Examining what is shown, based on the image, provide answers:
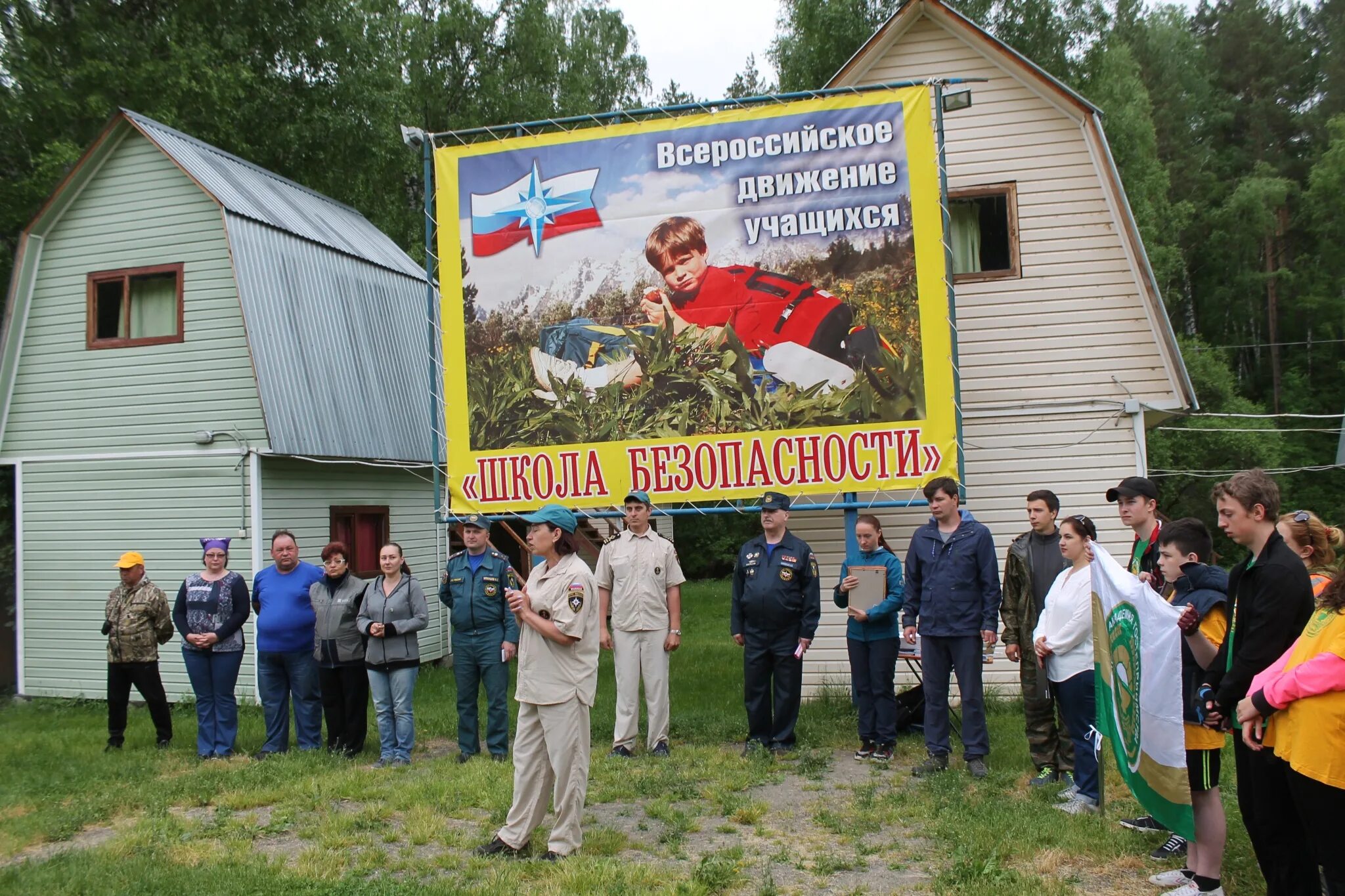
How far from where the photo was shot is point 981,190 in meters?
11.9

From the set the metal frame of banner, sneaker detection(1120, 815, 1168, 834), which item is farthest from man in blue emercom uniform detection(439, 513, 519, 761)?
sneaker detection(1120, 815, 1168, 834)

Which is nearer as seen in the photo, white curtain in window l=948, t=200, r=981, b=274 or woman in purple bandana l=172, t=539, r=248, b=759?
woman in purple bandana l=172, t=539, r=248, b=759

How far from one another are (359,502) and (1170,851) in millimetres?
11675

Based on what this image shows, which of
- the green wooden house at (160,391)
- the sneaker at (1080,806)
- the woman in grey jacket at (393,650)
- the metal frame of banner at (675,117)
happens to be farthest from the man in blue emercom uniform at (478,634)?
the green wooden house at (160,391)

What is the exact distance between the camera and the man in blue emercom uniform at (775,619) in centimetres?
871

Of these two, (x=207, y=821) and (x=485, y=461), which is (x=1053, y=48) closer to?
(x=485, y=461)

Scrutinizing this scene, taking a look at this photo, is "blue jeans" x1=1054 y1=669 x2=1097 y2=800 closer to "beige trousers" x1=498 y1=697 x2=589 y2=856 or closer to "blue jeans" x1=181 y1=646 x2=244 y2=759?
"beige trousers" x1=498 y1=697 x2=589 y2=856

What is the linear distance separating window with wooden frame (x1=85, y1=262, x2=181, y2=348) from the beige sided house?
8.23m

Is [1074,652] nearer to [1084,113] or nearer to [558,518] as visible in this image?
[558,518]

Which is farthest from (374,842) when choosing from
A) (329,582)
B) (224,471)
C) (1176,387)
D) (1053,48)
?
(1053,48)

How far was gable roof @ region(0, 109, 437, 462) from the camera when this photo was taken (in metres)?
13.5

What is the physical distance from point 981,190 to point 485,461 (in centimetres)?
597

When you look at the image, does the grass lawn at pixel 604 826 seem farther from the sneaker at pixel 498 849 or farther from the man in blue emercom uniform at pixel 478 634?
the man in blue emercom uniform at pixel 478 634

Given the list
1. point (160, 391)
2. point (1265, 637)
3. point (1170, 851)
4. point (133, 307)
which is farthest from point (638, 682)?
point (133, 307)
